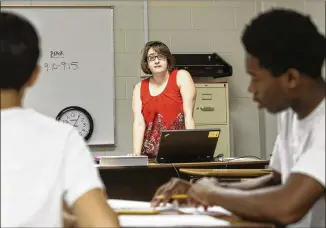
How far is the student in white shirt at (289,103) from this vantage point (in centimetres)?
110

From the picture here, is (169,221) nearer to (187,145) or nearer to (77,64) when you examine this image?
(187,145)

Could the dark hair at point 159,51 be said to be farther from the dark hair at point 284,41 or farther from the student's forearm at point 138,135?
the dark hair at point 284,41

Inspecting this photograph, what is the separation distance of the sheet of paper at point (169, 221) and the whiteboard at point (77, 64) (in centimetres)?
361

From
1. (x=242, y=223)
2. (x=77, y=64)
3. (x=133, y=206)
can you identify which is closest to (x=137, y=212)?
(x=133, y=206)

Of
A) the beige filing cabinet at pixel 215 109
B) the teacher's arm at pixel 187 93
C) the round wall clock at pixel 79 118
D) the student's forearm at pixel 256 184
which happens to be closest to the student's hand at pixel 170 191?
the student's forearm at pixel 256 184

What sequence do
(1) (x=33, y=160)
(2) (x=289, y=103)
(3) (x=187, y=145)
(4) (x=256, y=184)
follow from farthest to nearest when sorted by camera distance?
(3) (x=187, y=145) < (4) (x=256, y=184) < (2) (x=289, y=103) < (1) (x=33, y=160)

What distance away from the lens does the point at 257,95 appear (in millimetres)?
1245

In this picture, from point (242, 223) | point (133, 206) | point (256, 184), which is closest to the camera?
point (242, 223)

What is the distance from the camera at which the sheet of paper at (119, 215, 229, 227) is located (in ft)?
3.50

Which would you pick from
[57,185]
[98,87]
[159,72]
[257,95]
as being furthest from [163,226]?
[98,87]

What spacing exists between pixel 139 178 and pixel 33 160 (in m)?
1.96

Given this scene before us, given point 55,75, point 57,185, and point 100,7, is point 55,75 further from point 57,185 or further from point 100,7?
point 57,185

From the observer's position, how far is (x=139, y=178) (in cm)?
293

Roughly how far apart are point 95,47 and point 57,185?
3.88 metres
